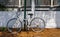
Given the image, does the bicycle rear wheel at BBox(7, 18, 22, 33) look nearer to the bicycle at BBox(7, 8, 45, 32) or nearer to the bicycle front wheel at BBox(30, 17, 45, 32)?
the bicycle at BBox(7, 8, 45, 32)

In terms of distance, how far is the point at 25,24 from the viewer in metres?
9.94

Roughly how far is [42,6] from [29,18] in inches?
36.6

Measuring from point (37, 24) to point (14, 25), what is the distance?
1.22m

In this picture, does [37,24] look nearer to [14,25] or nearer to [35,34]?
[35,34]

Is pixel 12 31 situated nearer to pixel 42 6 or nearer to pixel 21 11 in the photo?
pixel 21 11

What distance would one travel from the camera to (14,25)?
1041 centimetres

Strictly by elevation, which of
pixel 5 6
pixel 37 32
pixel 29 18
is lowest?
pixel 37 32

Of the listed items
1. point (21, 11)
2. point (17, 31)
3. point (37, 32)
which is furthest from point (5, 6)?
point (37, 32)

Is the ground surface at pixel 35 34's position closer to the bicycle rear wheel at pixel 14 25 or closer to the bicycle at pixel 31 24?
the bicycle at pixel 31 24

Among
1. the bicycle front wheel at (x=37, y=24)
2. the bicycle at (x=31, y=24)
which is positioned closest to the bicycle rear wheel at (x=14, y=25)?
the bicycle at (x=31, y=24)

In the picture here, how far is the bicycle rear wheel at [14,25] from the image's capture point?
10036mm

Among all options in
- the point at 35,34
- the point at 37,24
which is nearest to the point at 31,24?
the point at 37,24

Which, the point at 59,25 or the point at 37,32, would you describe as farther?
the point at 59,25

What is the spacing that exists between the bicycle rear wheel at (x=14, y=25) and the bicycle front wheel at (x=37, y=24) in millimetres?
666
